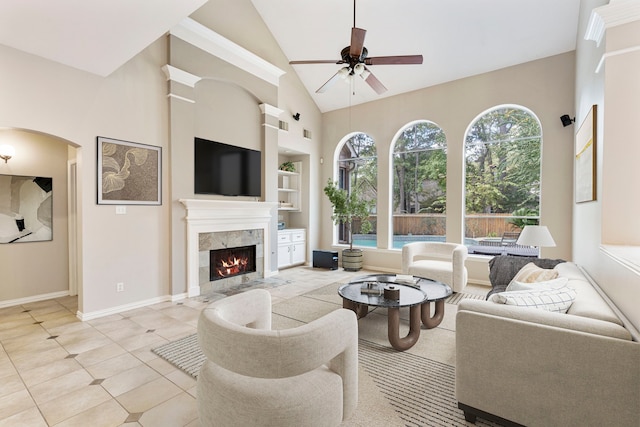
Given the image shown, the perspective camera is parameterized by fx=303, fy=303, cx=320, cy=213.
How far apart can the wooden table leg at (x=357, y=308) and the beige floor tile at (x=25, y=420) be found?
2536 millimetres

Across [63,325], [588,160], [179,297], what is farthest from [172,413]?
[588,160]

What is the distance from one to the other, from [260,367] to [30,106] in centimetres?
386

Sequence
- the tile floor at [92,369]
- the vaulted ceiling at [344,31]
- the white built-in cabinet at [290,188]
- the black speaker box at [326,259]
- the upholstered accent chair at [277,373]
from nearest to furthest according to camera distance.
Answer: the upholstered accent chair at [277,373] → the tile floor at [92,369] → the vaulted ceiling at [344,31] → the black speaker box at [326,259] → the white built-in cabinet at [290,188]

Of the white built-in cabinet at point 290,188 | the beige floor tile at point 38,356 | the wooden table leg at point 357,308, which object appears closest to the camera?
the beige floor tile at point 38,356

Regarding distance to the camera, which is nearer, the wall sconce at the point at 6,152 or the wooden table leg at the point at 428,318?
the wooden table leg at the point at 428,318

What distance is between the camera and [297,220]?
7355mm

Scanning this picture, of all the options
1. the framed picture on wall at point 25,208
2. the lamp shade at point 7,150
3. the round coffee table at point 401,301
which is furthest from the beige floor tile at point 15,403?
the lamp shade at point 7,150

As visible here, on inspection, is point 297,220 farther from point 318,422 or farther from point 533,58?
point 318,422

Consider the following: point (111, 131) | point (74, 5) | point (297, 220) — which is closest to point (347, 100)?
point (297, 220)

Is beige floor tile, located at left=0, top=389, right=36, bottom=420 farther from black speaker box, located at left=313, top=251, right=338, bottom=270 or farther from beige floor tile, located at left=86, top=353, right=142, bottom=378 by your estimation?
black speaker box, located at left=313, top=251, right=338, bottom=270

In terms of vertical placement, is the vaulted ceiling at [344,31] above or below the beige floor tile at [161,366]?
above

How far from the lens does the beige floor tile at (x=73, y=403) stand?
1.98 meters

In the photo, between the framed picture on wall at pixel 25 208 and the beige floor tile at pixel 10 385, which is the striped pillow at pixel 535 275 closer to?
the beige floor tile at pixel 10 385

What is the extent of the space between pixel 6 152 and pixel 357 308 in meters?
5.01
